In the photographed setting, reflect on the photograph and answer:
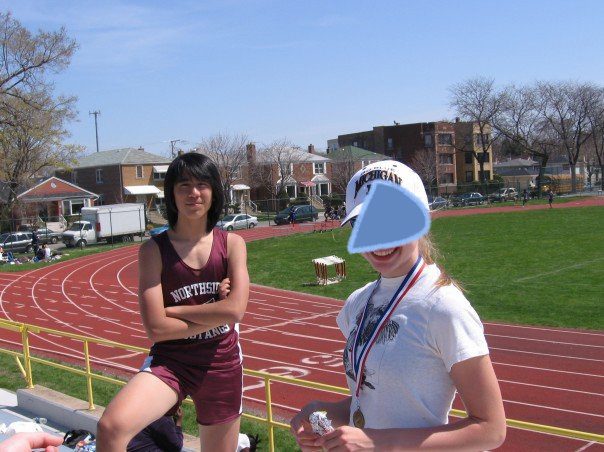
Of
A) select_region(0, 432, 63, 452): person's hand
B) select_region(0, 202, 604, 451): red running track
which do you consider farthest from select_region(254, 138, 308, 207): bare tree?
select_region(0, 432, 63, 452): person's hand

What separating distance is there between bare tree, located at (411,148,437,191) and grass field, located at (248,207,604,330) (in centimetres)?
3763

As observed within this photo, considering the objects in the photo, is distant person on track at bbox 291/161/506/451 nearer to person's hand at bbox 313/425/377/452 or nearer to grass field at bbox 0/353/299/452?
person's hand at bbox 313/425/377/452

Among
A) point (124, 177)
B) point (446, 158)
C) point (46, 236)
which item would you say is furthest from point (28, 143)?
→ point (446, 158)

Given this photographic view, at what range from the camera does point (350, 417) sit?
6.38ft

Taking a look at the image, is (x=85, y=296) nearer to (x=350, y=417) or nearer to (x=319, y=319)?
(x=319, y=319)

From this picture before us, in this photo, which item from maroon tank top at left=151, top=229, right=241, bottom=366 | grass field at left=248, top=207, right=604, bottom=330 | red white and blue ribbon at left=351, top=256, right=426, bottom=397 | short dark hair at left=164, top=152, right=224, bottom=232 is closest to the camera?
red white and blue ribbon at left=351, top=256, right=426, bottom=397

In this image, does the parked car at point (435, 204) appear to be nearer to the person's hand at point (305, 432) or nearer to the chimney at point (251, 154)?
the person's hand at point (305, 432)

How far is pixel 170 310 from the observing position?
289cm

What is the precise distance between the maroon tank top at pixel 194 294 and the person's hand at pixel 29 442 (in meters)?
1.86

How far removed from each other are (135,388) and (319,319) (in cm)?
1396

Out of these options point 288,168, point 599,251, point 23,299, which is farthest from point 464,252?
point 288,168

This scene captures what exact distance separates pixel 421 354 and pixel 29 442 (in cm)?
358

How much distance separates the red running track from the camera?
9016mm

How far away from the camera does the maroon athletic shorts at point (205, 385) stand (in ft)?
9.23
